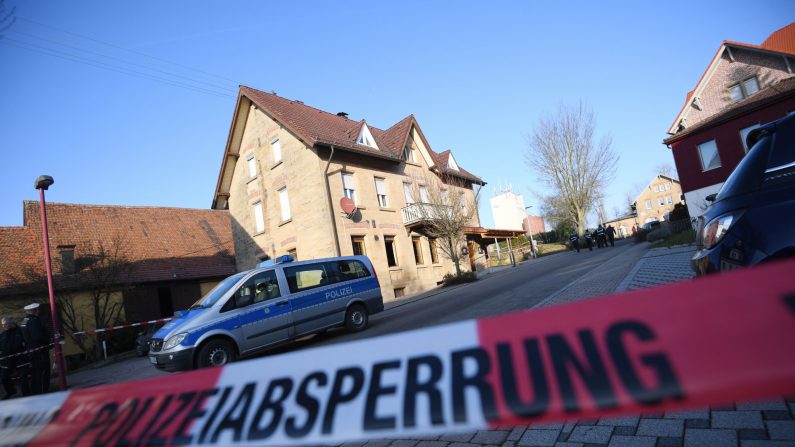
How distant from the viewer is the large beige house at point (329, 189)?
1858 cm

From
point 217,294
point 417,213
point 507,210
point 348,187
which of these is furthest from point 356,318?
point 507,210

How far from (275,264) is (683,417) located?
709 centimetres

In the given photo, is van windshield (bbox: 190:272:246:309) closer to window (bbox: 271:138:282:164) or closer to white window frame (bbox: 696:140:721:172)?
window (bbox: 271:138:282:164)

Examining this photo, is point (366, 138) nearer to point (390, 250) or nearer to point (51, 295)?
point (390, 250)

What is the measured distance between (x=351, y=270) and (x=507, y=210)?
62.2m

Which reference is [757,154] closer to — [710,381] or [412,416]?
[710,381]

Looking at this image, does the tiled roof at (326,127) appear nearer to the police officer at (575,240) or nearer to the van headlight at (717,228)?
the police officer at (575,240)

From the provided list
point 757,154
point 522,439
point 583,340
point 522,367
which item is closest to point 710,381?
→ point 583,340

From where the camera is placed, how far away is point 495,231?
27.2m

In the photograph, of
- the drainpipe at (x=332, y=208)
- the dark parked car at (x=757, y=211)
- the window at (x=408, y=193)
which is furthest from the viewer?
the window at (x=408, y=193)

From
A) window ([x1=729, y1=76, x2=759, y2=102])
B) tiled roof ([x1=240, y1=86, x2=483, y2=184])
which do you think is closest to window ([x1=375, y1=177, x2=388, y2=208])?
tiled roof ([x1=240, y1=86, x2=483, y2=184])

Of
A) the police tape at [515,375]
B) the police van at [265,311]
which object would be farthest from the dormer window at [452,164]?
the police tape at [515,375]

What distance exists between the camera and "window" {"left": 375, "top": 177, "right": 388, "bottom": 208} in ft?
69.7

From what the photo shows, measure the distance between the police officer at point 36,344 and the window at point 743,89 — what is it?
31.7 metres
